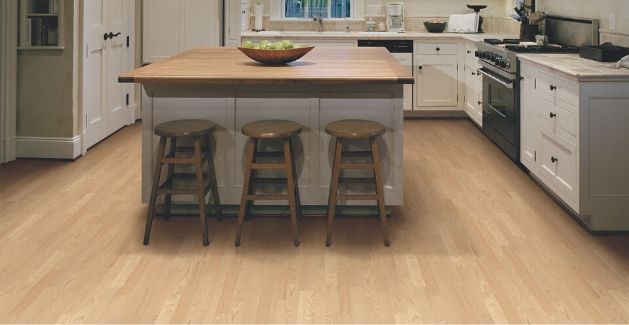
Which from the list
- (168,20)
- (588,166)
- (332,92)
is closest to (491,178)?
(588,166)

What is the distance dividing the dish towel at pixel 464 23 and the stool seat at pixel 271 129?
456cm

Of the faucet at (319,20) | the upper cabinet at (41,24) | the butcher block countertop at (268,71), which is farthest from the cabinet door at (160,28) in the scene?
the butcher block countertop at (268,71)

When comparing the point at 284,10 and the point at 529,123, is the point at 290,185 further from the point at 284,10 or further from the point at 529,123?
the point at 284,10

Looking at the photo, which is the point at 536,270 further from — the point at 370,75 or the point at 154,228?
the point at 154,228

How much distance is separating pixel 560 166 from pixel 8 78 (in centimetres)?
398

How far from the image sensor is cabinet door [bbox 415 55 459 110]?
6.75 meters

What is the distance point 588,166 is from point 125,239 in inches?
96.8

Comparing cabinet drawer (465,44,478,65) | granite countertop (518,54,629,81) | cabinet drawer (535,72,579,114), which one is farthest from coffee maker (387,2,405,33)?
cabinet drawer (535,72,579,114)

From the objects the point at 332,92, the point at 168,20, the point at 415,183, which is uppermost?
the point at 168,20

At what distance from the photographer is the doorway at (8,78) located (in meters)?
4.50

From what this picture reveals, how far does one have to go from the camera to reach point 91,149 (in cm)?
519

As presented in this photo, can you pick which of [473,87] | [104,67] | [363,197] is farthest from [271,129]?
[473,87]

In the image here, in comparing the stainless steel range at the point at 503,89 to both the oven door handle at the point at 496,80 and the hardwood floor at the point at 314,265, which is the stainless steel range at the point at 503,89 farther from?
the hardwood floor at the point at 314,265

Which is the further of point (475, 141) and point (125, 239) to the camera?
point (475, 141)
